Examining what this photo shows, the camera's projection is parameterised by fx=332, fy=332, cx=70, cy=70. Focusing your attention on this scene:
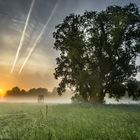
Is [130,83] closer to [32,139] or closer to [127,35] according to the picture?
[127,35]

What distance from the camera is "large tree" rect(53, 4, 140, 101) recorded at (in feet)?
175

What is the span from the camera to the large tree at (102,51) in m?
53.3

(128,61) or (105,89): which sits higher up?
(128,61)

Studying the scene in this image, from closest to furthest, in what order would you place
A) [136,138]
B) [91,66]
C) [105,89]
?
[136,138]
[91,66]
[105,89]

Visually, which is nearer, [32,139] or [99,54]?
[32,139]

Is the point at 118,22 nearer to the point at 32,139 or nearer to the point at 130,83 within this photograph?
the point at 130,83

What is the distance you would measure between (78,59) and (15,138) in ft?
146

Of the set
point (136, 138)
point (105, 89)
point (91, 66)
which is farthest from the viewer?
point (105, 89)

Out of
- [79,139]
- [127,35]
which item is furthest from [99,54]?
[79,139]

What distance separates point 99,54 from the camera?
53906 mm

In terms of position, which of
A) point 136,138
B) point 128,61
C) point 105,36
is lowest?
point 136,138

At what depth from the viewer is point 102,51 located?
5456cm

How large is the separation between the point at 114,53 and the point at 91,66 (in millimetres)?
4951

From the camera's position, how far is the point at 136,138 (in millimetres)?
9297
